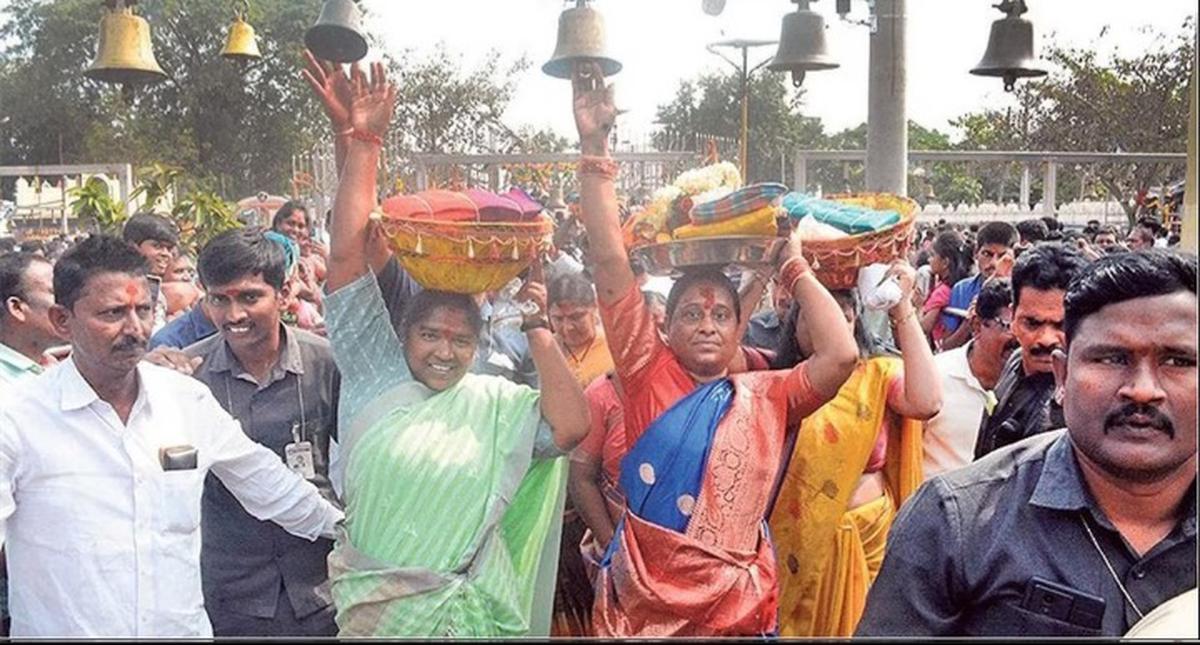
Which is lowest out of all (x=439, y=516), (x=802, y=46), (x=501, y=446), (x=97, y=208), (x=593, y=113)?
(x=439, y=516)

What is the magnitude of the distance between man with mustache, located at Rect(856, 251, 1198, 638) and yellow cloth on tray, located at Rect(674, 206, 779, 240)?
849 millimetres

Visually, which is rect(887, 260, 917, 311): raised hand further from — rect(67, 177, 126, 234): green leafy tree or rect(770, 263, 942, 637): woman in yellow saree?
rect(67, 177, 126, 234): green leafy tree

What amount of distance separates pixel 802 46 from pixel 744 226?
3.06 ft

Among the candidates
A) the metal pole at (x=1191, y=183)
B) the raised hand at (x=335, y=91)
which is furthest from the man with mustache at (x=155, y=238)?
the metal pole at (x=1191, y=183)

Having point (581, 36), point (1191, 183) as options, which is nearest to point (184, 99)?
point (581, 36)

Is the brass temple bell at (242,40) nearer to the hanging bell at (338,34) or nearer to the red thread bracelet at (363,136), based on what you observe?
the hanging bell at (338,34)

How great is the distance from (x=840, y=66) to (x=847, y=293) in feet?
3.34

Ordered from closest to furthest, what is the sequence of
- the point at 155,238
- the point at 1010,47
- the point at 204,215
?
the point at 1010,47, the point at 204,215, the point at 155,238

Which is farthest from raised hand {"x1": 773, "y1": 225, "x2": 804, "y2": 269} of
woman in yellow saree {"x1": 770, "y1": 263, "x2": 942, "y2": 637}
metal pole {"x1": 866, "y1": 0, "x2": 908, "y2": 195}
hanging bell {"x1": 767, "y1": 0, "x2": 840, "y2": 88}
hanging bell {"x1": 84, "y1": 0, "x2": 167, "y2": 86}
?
hanging bell {"x1": 84, "y1": 0, "x2": 167, "y2": 86}

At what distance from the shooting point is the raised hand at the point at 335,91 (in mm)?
2410

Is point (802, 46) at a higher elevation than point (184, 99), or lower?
higher

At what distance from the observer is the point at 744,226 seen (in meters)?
2.45

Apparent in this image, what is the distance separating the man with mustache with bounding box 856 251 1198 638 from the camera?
1519 millimetres

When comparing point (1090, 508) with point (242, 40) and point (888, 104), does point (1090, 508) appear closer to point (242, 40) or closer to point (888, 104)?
point (242, 40)
